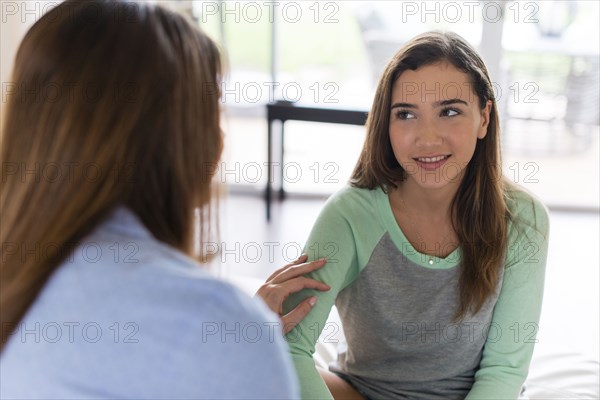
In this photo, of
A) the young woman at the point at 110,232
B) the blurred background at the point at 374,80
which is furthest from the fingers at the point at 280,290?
the blurred background at the point at 374,80

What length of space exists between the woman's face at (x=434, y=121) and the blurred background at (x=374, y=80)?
6.81 ft

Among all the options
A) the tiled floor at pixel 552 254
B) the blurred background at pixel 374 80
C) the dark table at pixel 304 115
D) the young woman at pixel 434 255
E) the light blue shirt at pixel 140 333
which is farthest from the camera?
the blurred background at pixel 374 80

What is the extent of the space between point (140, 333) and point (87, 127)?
230 millimetres

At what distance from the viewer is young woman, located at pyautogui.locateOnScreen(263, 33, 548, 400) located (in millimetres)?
1538

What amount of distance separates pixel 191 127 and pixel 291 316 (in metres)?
0.61

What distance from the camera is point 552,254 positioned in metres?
3.50

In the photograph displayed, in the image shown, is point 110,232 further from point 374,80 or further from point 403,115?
point 374,80

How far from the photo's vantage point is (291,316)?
143cm

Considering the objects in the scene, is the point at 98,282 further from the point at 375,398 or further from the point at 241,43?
the point at 241,43

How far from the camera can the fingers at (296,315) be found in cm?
144

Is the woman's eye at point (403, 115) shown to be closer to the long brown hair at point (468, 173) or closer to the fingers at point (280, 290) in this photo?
the long brown hair at point (468, 173)

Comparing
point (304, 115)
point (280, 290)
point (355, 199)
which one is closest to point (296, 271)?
point (280, 290)

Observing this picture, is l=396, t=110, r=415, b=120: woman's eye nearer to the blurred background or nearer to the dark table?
the dark table

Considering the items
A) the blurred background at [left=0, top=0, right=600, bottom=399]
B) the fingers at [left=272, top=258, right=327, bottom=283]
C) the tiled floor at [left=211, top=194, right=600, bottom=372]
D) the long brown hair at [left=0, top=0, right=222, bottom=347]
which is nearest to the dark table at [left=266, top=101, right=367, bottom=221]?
the blurred background at [left=0, top=0, right=600, bottom=399]
